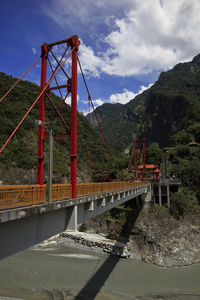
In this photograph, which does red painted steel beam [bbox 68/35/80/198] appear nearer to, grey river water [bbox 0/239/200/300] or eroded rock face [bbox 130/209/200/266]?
grey river water [bbox 0/239/200/300]

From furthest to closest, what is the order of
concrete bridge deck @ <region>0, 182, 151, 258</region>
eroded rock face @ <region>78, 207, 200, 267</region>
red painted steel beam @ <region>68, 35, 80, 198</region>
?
eroded rock face @ <region>78, 207, 200, 267</region>
red painted steel beam @ <region>68, 35, 80, 198</region>
concrete bridge deck @ <region>0, 182, 151, 258</region>

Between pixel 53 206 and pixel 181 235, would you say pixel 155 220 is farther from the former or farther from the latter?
pixel 53 206

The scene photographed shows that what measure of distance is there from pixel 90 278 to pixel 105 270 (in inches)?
108

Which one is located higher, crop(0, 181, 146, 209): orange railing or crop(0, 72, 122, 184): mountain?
crop(0, 72, 122, 184): mountain

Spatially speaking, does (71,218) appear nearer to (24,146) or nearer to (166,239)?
(166,239)

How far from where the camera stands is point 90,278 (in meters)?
22.0

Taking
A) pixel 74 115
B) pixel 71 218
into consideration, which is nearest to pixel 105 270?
pixel 71 218

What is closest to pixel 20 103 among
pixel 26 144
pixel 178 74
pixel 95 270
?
pixel 26 144

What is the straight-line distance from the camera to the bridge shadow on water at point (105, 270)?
18.8m

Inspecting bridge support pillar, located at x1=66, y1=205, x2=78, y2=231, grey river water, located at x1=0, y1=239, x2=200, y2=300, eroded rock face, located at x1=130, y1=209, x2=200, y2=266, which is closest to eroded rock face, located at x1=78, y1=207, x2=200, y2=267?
eroded rock face, located at x1=130, y1=209, x2=200, y2=266

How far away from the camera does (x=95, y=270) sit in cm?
2416

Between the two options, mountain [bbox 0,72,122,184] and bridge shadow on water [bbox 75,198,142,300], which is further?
mountain [bbox 0,72,122,184]

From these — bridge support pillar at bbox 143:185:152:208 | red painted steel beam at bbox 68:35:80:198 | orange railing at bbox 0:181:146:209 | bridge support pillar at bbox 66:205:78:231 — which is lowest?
bridge support pillar at bbox 143:185:152:208

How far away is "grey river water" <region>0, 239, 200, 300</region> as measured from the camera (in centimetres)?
1867
